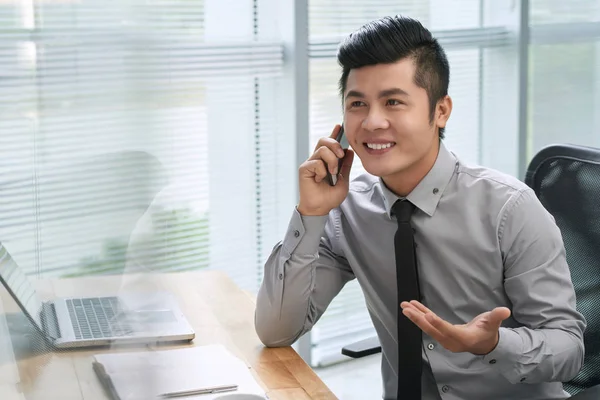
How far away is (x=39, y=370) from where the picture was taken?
A: 1.18 feet

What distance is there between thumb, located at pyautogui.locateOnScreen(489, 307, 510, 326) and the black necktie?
0.90 ft

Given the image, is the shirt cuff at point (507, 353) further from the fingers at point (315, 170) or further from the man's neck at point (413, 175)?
the fingers at point (315, 170)

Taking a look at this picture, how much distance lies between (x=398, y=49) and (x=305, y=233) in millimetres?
421

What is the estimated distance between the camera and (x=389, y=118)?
1.55 meters

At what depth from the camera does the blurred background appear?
32cm

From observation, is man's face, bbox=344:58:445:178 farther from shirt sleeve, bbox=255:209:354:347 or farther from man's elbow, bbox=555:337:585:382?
man's elbow, bbox=555:337:585:382

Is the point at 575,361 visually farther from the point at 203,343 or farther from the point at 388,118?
the point at 203,343

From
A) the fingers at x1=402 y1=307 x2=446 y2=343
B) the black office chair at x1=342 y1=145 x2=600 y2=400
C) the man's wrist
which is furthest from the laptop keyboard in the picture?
the black office chair at x1=342 y1=145 x2=600 y2=400

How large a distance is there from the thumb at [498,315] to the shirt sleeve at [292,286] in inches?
17.1

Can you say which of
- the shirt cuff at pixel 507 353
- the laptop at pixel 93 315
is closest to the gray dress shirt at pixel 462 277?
the shirt cuff at pixel 507 353

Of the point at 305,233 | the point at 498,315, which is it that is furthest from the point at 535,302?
the point at 305,233

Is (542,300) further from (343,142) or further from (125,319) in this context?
(125,319)

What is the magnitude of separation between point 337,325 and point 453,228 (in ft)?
6.21

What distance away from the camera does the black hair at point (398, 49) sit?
1561mm
